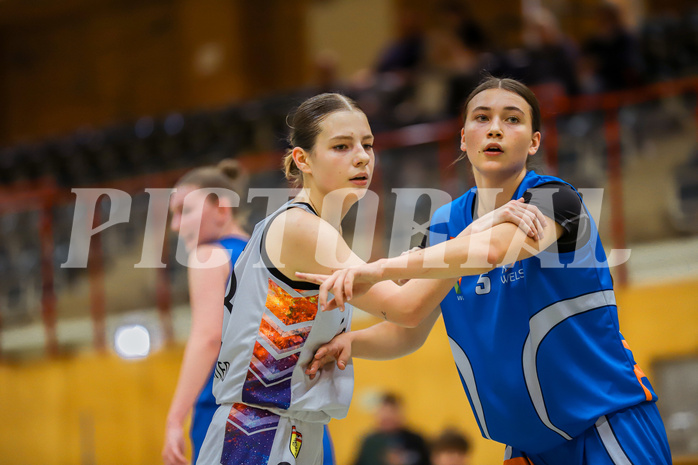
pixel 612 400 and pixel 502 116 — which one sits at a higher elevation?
pixel 502 116

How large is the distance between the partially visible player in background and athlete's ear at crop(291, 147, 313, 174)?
78cm

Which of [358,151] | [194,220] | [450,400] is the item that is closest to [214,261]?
[194,220]

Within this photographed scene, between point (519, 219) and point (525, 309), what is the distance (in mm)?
308

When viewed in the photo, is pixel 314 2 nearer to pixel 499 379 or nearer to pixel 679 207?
pixel 679 207

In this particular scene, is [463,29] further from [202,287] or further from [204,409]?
[204,409]

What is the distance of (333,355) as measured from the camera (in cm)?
248

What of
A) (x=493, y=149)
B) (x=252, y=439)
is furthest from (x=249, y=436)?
(x=493, y=149)

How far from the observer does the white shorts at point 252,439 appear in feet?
7.68

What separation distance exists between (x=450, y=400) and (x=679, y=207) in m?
2.14

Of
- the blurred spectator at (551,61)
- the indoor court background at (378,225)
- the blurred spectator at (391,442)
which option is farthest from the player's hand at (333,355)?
the blurred spectator at (551,61)

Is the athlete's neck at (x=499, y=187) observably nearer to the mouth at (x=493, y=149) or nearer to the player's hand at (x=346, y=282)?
the mouth at (x=493, y=149)

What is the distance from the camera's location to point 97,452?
6.52 metres

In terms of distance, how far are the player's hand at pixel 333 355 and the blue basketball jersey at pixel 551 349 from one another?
42cm

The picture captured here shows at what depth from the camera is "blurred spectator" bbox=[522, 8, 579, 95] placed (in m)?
6.23
